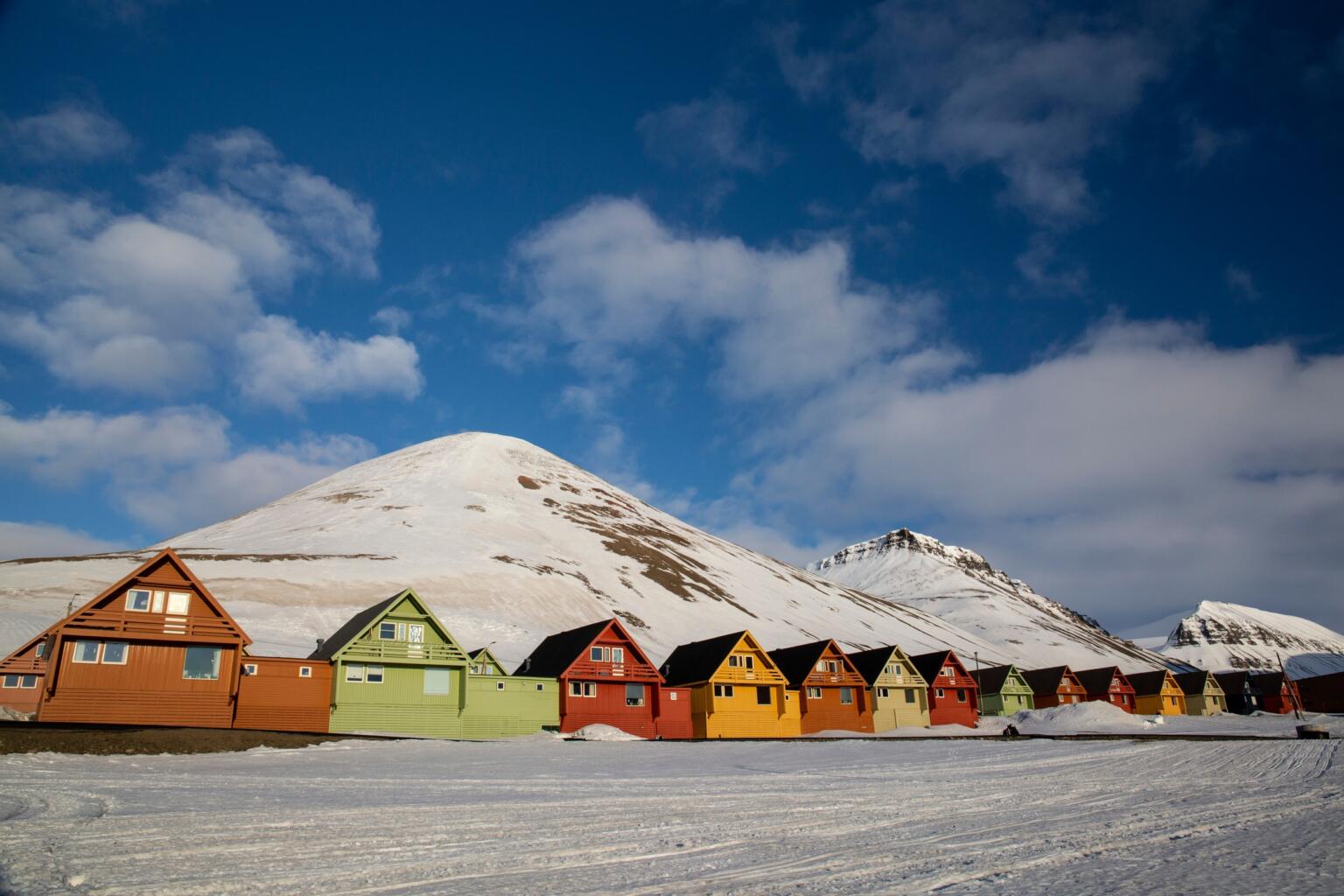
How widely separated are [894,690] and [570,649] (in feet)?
96.9

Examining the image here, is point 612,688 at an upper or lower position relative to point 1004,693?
upper

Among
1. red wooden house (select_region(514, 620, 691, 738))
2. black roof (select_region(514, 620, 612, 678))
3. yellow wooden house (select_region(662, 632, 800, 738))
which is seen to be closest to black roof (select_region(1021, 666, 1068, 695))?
yellow wooden house (select_region(662, 632, 800, 738))

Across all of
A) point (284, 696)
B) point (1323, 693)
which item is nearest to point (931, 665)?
point (284, 696)

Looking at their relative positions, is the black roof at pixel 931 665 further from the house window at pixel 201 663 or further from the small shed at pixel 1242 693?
the small shed at pixel 1242 693

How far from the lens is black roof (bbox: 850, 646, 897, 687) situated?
72062 millimetres

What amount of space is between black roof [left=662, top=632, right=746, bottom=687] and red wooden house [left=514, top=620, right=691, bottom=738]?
93.9 inches

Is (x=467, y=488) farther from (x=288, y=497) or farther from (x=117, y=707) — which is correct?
(x=117, y=707)

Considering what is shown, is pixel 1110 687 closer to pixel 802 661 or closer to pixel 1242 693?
pixel 1242 693

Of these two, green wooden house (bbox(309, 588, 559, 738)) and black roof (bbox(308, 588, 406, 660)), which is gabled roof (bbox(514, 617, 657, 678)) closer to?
green wooden house (bbox(309, 588, 559, 738))

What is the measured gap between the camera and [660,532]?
181500 millimetres

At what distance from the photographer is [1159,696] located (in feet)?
358

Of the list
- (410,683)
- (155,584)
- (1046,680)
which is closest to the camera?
(155,584)

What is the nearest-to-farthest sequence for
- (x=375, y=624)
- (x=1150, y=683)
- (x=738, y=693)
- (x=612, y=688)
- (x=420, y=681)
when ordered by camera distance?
(x=375, y=624)
(x=420, y=681)
(x=612, y=688)
(x=738, y=693)
(x=1150, y=683)

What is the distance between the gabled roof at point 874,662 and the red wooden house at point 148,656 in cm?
4878
